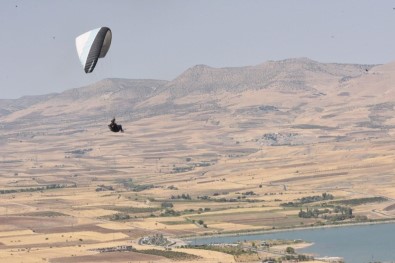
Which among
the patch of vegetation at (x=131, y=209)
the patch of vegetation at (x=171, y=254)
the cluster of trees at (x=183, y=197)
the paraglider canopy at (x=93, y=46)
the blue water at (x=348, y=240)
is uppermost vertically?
the paraglider canopy at (x=93, y=46)

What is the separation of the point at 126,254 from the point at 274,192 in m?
79.6

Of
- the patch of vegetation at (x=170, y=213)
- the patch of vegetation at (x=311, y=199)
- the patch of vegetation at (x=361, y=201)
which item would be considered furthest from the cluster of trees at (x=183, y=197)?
the patch of vegetation at (x=361, y=201)

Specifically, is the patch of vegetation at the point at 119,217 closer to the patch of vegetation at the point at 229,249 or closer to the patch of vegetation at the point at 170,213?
the patch of vegetation at the point at 170,213

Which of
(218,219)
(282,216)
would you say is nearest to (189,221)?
(218,219)

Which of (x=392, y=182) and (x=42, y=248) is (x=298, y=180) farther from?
(x=42, y=248)

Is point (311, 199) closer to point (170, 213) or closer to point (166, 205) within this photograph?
point (166, 205)

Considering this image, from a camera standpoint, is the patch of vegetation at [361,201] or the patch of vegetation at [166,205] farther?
the patch of vegetation at [166,205]

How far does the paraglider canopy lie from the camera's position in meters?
48.5

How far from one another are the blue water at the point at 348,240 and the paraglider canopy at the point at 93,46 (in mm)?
55295

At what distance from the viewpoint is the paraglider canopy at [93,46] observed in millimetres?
48453

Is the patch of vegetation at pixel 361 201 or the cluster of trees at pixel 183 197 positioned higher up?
the patch of vegetation at pixel 361 201

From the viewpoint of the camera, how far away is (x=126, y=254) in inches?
4158

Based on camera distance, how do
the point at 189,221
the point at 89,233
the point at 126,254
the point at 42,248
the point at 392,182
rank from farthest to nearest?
the point at 392,182 → the point at 189,221 → the point at 89,233 → the point at 42,248 → the point at 126,254

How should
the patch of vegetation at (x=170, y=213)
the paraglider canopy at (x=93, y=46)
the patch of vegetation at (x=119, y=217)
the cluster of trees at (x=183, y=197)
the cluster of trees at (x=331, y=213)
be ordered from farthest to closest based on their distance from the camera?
1. the cluster of trees at (x=183, y=197)
2. the patch of vegetation at (x=170, y=213)
3. the patch of vegetation at (x=119, y=217)
4. the cluster of trees at (x=331, y=213)
5. the paraglider canopy at (x=93, y=46)
